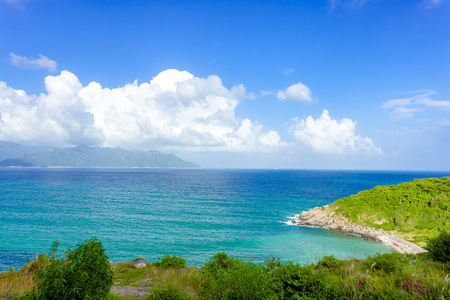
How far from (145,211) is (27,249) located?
103ft

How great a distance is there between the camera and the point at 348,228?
48.5m

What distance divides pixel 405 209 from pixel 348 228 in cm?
1264

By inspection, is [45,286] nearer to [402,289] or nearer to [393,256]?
[402,289]

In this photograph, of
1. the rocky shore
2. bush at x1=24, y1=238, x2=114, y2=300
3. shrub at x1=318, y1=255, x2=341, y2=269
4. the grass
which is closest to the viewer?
bush at x1=24, y1=238, x2=114, y2=300

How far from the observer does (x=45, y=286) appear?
8305mm

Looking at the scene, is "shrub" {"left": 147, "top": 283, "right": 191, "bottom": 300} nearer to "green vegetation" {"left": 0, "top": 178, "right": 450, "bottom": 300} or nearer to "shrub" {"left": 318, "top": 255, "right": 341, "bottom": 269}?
"green vegetation" {"left": 0, "top": 178, "right": 450, "bottom": 300}

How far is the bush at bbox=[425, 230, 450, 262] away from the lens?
15677mm

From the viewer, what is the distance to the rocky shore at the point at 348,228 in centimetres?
3644

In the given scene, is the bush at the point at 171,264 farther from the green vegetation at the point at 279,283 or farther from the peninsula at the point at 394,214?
the peninsula at the point at 394,214

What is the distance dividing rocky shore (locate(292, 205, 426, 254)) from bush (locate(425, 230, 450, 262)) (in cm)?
2184

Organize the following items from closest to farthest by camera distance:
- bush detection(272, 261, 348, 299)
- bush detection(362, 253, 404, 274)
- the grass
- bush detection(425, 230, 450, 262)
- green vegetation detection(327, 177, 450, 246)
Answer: the grass
bush detection(272, 261, 348, 299)
bush detection(362, 253, 404, 274)
bush detection(425, 230, 450, 262)
green vegetation detection(327, 177, 450, 246)

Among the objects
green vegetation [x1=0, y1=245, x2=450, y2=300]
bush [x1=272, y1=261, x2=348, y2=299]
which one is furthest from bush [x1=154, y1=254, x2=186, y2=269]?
bush [x1=272, y1=261, x2=348, y2=299]

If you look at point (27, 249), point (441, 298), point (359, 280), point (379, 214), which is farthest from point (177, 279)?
point (379, 214)

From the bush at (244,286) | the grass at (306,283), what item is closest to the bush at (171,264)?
the grass at (306,283)
